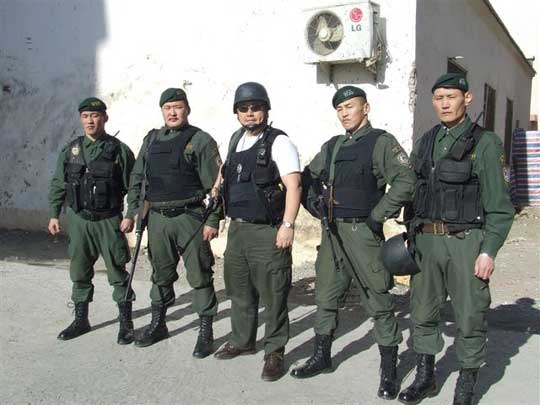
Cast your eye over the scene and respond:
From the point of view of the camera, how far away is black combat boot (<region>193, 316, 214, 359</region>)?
4043 mm

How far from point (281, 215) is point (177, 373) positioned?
123cm

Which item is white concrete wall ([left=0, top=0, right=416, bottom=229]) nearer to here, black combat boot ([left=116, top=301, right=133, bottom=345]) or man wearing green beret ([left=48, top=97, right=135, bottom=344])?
man wearing green beret ([left=48, top=97, right=135, bottom=344])

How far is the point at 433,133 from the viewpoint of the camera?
11.0ft

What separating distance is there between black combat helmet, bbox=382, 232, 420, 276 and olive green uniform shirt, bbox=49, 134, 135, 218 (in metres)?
2.18

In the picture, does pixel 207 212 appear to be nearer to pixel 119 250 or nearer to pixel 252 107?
pixel 252 107

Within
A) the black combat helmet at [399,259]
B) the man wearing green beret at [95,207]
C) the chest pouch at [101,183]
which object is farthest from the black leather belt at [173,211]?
the black combat helmet at [399,259]

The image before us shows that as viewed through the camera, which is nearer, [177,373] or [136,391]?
[136,391]

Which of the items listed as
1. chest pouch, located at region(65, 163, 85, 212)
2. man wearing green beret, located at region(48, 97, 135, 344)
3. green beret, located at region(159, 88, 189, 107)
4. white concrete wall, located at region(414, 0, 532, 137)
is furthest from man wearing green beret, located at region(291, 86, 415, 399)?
white concrete wall, located at region(414, 0, 532, 137)

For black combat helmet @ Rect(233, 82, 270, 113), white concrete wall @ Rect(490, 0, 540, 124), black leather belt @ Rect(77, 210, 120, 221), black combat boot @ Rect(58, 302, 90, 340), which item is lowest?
black combat boot @ Rect(58, 302, 90, 340)

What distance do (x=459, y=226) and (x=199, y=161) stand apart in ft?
6.05

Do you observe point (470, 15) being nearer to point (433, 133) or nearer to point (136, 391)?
point (433, 133)

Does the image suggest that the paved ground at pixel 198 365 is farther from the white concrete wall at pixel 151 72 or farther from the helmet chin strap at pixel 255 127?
the white concrete wall at pixel 151 72

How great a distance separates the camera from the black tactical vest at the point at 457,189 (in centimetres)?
310

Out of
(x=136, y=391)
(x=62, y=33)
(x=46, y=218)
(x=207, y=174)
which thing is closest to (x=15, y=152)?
(x=46, y=218)
